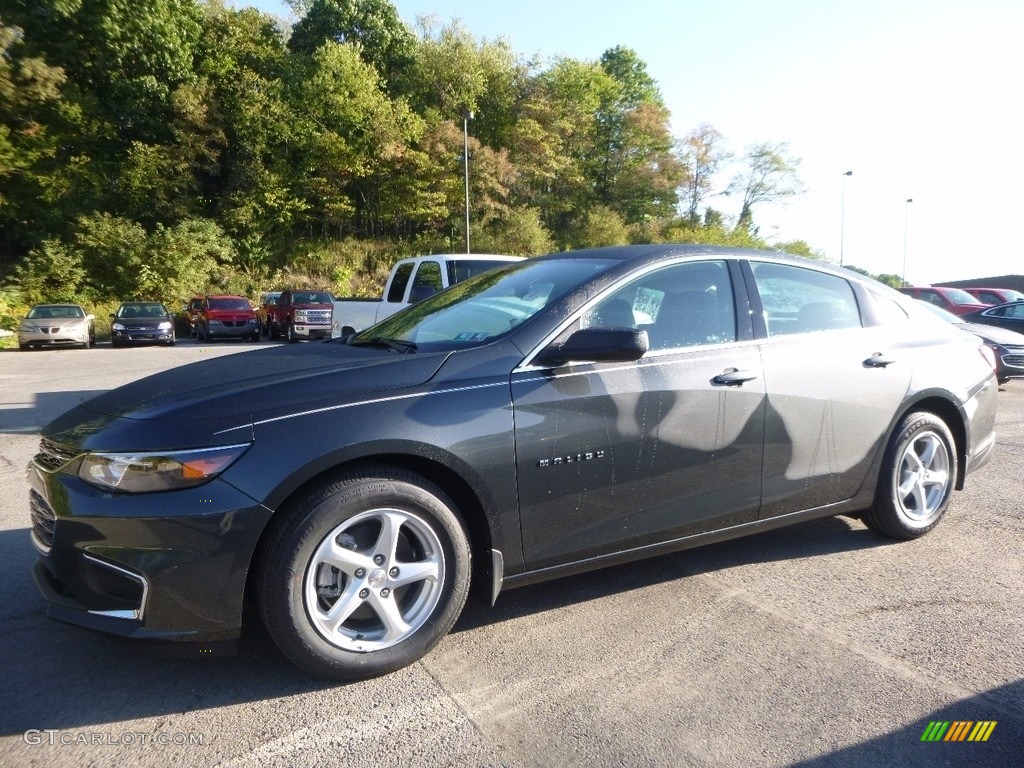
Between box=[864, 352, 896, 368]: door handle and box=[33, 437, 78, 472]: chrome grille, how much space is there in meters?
3.70

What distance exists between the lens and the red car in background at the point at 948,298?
19.0 meters

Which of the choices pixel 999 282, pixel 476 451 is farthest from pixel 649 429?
pixel 999 282

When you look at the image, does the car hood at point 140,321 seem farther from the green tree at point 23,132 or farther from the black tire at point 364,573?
the black tire at point 364,573

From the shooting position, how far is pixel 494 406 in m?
3.13

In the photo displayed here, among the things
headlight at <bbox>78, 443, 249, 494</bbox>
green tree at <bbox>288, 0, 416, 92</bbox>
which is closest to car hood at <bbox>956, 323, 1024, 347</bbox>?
headlight at <bbox>78, 443, 249, 494</bbox>

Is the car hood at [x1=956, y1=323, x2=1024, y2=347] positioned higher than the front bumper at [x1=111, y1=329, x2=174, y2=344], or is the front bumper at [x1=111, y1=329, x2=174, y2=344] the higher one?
the car hood at [x1=956, y1=323, x2=1024, y2=347]

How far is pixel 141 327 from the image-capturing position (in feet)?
81.2

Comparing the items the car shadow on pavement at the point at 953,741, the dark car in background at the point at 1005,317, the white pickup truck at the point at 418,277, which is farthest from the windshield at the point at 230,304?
the car shadow on pavement at the point at 953,741

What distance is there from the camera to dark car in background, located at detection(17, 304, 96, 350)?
22953 millimetres

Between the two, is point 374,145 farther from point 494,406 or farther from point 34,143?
point 494,406

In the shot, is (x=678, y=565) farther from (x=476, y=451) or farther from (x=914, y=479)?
(x=476, y=451)

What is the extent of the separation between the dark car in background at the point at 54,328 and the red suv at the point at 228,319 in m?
4.14

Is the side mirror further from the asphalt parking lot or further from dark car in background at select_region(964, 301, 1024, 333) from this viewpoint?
dark car in background at select_region(964, 301, 1024, 333)

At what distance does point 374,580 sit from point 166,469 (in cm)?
83
